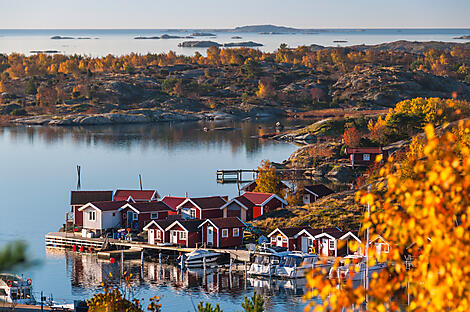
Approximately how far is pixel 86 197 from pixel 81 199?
2.05ft

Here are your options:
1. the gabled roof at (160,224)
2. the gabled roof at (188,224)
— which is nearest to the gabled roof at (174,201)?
the gabled roof at (160,224)

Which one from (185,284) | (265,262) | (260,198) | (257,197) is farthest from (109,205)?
(265,262)

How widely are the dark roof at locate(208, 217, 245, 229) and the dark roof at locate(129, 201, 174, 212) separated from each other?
5.81 m

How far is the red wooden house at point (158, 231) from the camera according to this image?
51.5 meters

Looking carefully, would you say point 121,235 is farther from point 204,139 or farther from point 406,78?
point 406,78

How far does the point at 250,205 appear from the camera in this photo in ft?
187

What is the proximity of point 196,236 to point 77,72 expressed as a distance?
154299 mm

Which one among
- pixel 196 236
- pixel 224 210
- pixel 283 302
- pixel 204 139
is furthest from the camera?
pixel 204 139

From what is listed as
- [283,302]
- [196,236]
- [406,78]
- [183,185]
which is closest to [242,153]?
[183,185]

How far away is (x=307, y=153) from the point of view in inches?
3735

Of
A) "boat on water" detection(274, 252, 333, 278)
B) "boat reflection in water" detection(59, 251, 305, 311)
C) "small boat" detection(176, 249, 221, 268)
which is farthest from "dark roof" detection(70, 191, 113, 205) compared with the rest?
"boat on water" detection(274, 252, 333, 278)

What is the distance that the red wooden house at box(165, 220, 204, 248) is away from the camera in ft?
168

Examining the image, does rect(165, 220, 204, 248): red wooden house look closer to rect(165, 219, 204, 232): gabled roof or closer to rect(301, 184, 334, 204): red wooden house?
rect(165, 219, 204, 232): gabled roof

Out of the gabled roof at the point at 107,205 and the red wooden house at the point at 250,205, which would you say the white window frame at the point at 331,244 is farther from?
the gabled roof at the point at 107,205
